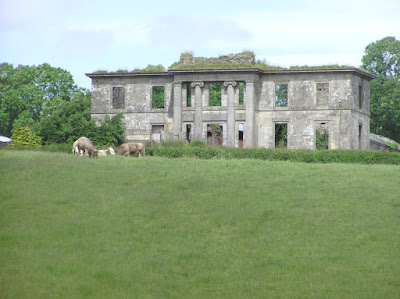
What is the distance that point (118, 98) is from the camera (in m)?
53.6

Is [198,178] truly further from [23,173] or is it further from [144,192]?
[23,173]

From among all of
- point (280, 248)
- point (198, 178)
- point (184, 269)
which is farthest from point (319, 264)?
point (198, 178)

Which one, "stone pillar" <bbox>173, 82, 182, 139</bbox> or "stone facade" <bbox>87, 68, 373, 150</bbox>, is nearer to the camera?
"stone facade" <bbox>87, 68, 373, 150</bbox>

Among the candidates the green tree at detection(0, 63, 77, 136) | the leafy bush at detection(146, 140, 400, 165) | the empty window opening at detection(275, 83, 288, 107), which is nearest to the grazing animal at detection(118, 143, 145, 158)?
the leafy bush at detection(146, 140, 400, 165)

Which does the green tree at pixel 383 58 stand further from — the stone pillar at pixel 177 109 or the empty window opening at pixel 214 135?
the stone pillar at pixel 177 109

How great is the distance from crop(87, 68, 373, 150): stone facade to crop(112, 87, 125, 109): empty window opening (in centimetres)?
11

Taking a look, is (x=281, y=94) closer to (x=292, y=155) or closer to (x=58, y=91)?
(x=58, y=91)

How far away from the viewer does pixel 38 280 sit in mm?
17656

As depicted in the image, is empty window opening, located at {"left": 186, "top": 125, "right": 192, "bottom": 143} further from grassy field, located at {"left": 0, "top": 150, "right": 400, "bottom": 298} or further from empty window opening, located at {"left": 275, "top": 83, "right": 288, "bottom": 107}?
empty window opening, located at {"left": 275, "top": 83, "right": 288, "bottom": 107}

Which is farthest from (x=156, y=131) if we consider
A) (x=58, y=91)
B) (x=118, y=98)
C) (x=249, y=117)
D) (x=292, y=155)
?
(x=58, y=91)

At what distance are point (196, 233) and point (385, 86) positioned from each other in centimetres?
5657

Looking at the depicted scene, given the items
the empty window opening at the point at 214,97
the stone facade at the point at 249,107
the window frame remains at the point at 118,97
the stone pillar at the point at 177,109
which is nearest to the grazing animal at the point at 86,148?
the stone facade at the point at 249,107

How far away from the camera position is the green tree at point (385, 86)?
7425cm

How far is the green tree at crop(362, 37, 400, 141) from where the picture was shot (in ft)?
244
